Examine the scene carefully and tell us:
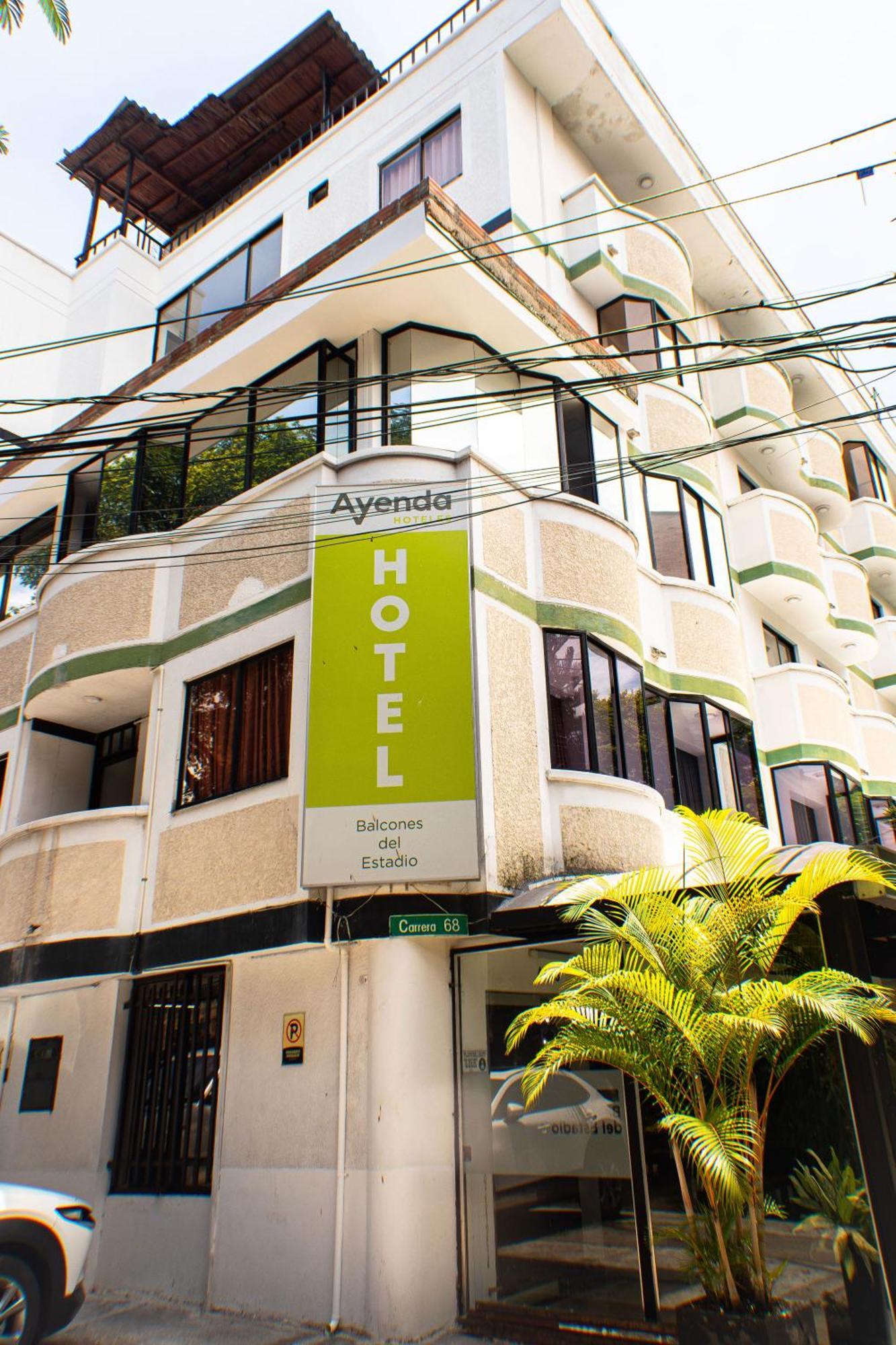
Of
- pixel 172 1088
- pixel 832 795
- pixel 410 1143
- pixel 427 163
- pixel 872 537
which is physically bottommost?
pixel 410 1143

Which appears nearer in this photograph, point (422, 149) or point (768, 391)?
point (422, 149)

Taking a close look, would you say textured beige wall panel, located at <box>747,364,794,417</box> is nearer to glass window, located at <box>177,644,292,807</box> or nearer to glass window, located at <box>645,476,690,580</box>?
glass window, located at <box>645,476,690,580</box>

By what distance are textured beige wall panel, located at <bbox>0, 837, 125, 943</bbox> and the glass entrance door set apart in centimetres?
444

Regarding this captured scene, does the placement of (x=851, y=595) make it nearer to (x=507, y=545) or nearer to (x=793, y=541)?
(x=793, y=541)

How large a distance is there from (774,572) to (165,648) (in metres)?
10.5

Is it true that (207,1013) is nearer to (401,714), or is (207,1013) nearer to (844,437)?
(401,714)

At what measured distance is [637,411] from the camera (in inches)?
590

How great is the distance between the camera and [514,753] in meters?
9.54

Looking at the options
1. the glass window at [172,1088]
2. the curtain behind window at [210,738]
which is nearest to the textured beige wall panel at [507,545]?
the curtain behind window at [210,738]

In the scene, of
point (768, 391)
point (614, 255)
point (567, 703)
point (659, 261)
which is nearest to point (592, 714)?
point (567, 703)

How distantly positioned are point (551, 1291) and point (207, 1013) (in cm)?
434

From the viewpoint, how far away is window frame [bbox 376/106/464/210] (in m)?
15.4

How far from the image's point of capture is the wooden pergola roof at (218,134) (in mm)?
19297

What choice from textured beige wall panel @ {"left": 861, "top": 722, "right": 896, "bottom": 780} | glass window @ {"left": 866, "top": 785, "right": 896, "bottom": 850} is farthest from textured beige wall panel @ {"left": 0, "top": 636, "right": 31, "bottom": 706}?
textured beige wall panel @ {"left": 861, "top": 722, "right": 896, "bottom": 780}
